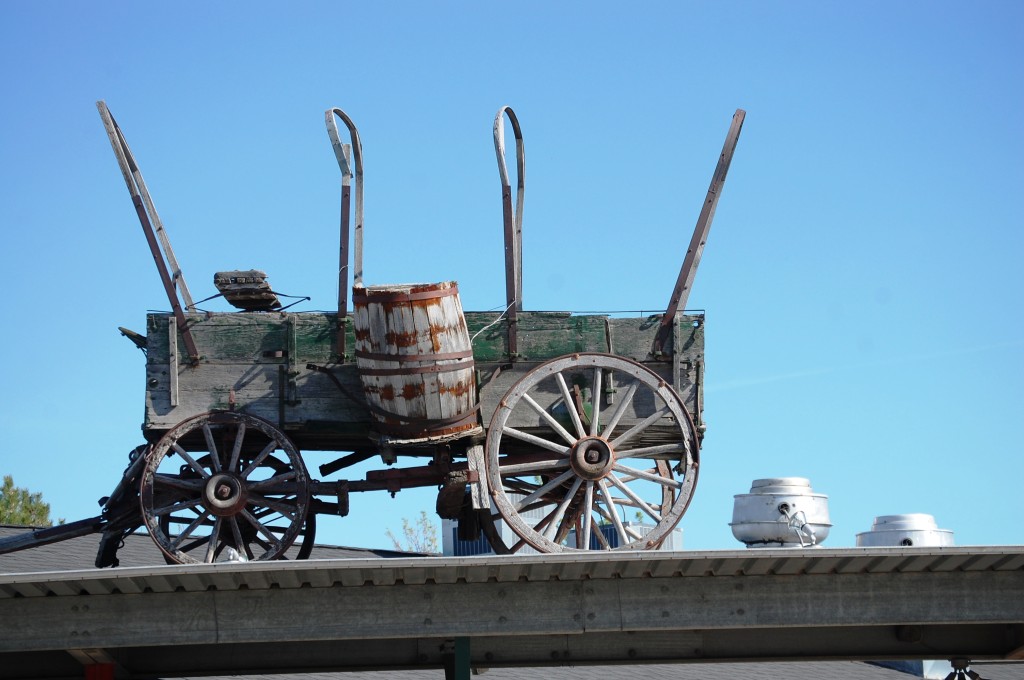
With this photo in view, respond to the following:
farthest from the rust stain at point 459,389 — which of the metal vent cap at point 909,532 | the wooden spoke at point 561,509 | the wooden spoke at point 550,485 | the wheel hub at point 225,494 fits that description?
the metal vent cap at point 909,532

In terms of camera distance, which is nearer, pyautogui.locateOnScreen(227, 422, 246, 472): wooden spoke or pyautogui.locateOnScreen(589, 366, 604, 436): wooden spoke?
pyautogui.locateOnScreen(589, 366, 604, 436): wooden spoke

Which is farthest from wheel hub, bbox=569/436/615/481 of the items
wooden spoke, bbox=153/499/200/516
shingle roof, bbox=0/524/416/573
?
shingle roof, bbox=0/524/416/573

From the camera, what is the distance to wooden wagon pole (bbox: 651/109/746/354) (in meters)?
11.4

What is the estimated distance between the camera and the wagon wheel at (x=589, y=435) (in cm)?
1096

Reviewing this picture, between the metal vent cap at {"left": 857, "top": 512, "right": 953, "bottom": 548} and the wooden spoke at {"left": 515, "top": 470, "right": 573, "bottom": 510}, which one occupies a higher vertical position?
the wooden spoke at {"left": 515, "top": 470, "right": 573, "bottom": 510}

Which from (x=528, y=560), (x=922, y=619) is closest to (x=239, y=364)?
(x=528, y=560)

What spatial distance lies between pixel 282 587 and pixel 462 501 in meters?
2.76

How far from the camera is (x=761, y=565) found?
8.88 metres

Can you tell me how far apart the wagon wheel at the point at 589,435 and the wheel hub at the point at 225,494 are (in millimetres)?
1953

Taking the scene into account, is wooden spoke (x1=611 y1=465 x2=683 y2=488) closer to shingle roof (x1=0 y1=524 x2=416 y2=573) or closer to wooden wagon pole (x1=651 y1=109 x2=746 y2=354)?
wooden wagon pole (x1=651 y1=109 x2=746 y2=354)

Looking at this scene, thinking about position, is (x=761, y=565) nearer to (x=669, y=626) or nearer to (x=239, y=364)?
(x=669, y=626)

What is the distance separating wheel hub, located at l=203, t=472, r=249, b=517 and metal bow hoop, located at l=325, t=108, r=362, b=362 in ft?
4.21

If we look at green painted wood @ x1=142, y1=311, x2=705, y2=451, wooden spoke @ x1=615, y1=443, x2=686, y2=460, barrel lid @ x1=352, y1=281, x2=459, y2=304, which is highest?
barrel lid @ x1=352, y1=281, x2=459, y2=304

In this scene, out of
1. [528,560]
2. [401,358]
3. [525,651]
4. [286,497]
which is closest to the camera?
[528,560]
